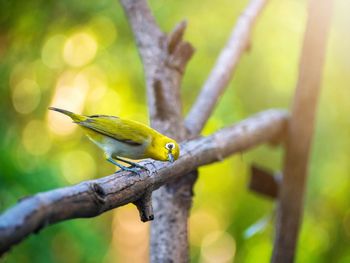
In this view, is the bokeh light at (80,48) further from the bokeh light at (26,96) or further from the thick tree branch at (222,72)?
the thick tree branch at (222,72)

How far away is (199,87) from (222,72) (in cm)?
315

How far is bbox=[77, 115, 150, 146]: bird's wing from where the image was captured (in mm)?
2369

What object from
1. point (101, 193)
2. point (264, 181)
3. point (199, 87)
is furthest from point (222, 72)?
point (199, 87)

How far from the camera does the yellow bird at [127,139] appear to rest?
7.80 ft

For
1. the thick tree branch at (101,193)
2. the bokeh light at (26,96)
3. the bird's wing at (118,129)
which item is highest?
the bird's wing at (118,129)

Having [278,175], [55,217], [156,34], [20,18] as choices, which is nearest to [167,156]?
[55,217]

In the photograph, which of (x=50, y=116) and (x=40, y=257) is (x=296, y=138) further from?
(x=50, y=116)

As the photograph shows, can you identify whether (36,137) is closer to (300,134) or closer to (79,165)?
(79,165)

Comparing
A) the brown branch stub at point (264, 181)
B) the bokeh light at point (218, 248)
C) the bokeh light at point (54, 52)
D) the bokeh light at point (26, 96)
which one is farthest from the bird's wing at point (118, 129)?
the bokeh light at point (218, 248)

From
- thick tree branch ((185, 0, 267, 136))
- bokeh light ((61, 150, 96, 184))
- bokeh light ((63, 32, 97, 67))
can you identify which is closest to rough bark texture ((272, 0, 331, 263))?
thick tree branch ((185, 0, 267, 136))

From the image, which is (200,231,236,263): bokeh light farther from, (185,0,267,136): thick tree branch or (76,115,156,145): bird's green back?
(76,115,156,145): bird's green back

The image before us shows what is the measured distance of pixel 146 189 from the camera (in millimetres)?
2213

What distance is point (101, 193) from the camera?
184cm

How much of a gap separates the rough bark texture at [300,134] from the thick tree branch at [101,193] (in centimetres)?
62
